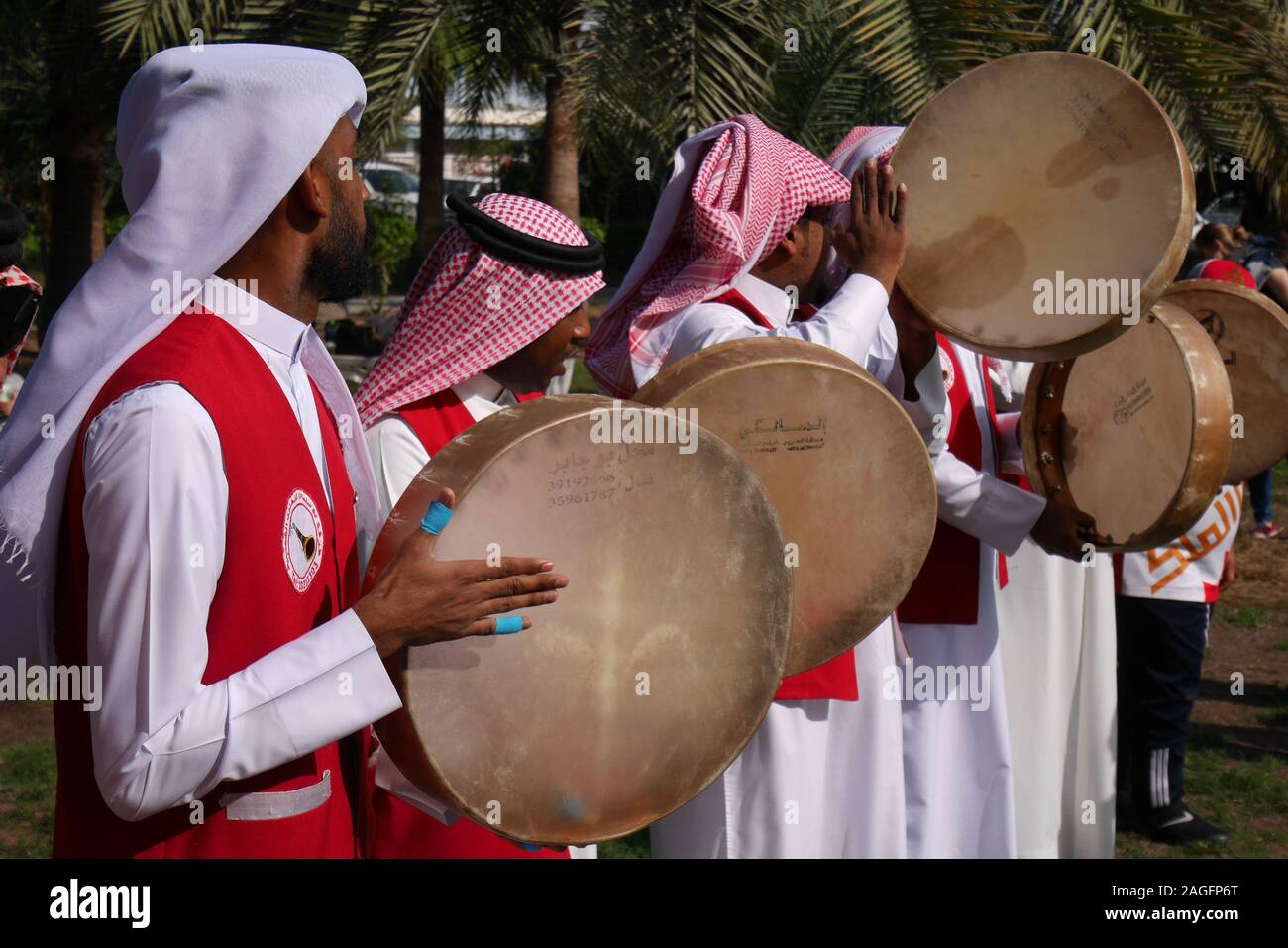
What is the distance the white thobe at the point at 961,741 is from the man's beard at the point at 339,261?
1942 millimetres

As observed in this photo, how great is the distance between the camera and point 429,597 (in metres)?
1.87

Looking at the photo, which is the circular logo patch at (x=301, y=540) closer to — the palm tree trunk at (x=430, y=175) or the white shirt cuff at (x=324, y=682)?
the white shirt cuff at (x=324, y=682)

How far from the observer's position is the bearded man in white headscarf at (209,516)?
5.67 feet

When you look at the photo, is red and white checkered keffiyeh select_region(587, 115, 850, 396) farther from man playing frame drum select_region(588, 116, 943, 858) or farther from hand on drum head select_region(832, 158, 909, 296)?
hand on drum head select_region(832, 158, 909, 296)

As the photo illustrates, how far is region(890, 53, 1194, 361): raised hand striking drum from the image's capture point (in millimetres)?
2947

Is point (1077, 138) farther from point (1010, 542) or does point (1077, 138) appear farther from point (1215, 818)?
point (1215, 818)

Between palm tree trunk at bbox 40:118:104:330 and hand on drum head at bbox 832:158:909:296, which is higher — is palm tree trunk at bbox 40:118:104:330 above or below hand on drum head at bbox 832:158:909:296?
above

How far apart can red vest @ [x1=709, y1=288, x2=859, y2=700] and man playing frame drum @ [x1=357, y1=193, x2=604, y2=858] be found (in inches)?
18.5

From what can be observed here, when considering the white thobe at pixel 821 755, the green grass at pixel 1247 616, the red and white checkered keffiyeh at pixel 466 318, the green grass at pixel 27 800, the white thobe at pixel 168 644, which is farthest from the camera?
the green grass at pixel 1247 616

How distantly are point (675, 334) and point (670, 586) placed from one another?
1.06 metres

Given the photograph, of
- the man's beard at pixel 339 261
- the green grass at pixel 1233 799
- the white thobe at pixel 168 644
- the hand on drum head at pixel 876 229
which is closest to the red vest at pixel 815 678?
the hand on drum head at pixel 876 229
